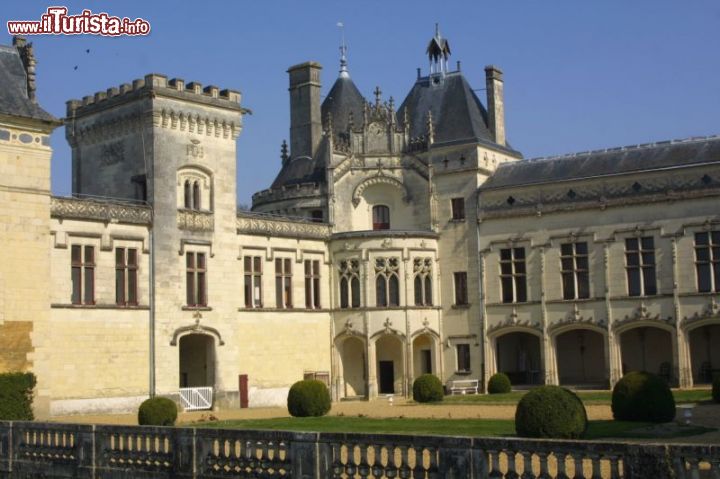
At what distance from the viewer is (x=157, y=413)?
24547 millimetres

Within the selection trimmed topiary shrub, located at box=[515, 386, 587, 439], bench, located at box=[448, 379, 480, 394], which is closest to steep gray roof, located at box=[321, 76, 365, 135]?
bench, located at box=[448, 379, 480, 394]

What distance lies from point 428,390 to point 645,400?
11544 mm

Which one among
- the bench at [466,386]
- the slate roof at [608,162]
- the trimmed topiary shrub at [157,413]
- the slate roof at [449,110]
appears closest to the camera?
the trimmed topiary shrub at [157,413]

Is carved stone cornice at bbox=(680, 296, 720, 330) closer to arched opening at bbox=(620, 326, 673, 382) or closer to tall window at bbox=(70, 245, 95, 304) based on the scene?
arched opening at bbox=(620, 326, 673, 382)

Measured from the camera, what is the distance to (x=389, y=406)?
32312 millimetres

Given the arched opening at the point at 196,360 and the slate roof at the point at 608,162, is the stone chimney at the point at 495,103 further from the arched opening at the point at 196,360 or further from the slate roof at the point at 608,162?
the arched opening at the point at 196,360

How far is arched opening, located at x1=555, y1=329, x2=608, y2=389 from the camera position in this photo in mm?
39125

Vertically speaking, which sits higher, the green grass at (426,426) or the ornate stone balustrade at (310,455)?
the ornate stone balustrade at (310,455)

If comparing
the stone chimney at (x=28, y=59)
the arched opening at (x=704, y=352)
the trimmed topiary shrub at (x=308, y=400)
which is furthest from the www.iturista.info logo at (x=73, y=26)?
the arched opening at (x=704, y=352)

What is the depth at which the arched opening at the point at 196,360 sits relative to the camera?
34125 mm

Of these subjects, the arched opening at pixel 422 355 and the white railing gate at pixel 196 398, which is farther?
the arched opening at pixel 422 355

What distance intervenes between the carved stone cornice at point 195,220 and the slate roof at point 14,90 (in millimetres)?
7076

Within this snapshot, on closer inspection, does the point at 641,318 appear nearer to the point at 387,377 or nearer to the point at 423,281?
the point at 423,281

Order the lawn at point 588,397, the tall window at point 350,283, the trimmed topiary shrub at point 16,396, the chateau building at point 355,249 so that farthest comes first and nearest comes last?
the tall window at point 350,283 → the chateau building at point 355,249 → the lawn at point 588,397 → the trimmed topiary shrub at point 16,396
